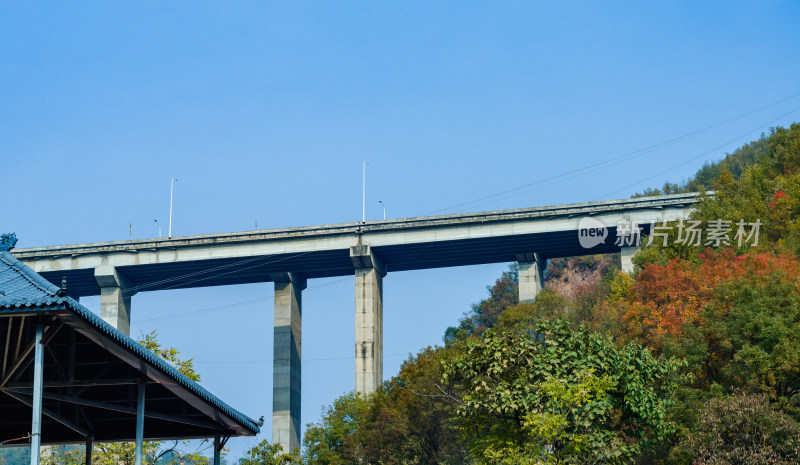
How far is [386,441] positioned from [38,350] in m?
51.1

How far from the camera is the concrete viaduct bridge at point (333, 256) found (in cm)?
8700

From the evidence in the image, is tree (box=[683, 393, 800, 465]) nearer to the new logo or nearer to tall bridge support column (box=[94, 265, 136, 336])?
the new logo

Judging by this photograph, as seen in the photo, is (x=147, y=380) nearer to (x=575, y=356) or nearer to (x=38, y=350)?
(x=38, y=350)

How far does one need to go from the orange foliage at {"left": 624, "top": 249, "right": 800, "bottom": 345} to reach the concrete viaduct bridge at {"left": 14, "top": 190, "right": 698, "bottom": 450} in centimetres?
2128

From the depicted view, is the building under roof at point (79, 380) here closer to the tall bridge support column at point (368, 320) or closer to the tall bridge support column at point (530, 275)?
the tall bridge support column at point (368, 320)

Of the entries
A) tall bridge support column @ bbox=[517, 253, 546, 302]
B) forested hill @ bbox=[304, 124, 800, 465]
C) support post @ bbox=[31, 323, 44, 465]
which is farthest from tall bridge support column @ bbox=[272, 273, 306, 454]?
support post @ bbox=[31, 323, 44, 465]

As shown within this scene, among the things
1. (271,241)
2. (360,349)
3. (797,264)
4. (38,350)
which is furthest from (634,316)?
(38,350)

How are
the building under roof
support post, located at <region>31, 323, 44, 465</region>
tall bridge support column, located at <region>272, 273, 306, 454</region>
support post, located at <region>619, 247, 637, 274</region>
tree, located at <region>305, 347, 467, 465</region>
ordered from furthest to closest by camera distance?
tall bridge support column, located at <region>272, 273, 306, 454</region>, support post, located at <region>619, 247, 637, 274</region>, tree, located at <region>305, 347, 467, 465</region>, the building under roof, support post, located at <region>31, 323, 44, 465</region>

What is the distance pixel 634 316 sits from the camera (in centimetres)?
6100

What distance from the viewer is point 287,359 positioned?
93.8 meters

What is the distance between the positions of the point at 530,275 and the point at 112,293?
1507 inches

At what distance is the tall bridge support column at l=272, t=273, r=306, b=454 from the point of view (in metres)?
91.5

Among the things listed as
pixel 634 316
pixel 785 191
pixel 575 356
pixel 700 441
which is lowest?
pixel 700 441

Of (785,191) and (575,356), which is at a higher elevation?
(785,191)
